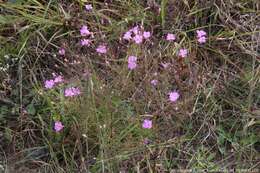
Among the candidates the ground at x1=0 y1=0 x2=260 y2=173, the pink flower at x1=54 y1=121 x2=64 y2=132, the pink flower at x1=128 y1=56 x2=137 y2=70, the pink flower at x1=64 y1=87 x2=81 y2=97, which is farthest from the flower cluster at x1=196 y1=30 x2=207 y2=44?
the pink flower at x1=54 y1=121 x2=64 y2=132

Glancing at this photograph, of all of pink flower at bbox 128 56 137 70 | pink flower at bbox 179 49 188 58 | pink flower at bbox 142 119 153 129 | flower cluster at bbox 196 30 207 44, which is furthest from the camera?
flower cluster at bbox 196 30 207 44

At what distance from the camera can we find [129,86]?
217cm

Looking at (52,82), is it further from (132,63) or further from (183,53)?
(183,53)

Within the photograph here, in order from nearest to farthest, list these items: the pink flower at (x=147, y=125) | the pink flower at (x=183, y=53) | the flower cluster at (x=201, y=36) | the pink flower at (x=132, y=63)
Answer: the pink flower at (x=147, y=125)
the pink flower at (x=132, y=63)
the pink flower at (x=183, y=53)
the flower cluster at (x=201, y=36)

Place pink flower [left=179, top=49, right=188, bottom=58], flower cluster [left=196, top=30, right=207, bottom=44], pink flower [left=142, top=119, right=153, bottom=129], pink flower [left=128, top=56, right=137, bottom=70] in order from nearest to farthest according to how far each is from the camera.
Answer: pink flower [left=142, top=119, right=153, bottom=129], pink flower [left=128, top=56, right=137, bottom=70], pink flower [left=179, top=49, right=188, bottom=58], flower cluster [left=196, top=30, right=207, bottom=44]

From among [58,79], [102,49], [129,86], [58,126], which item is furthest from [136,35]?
[58,126]

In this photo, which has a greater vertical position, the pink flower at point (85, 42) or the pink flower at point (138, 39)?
the pink flower at point (138, 39)

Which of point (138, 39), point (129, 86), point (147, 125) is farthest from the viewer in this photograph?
point (138, 39)

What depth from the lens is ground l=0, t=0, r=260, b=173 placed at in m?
2.07

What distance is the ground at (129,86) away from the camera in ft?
6.79

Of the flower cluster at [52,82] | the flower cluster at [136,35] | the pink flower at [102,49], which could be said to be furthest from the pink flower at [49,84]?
the flower cluster at [136,35]

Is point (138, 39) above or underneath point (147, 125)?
above

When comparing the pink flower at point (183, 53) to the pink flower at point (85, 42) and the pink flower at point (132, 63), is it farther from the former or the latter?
the pink flower at point (85, 42)

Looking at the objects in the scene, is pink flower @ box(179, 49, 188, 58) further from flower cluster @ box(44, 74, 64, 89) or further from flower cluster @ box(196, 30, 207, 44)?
flower cluster @ box(44, 74, 64, 89)
